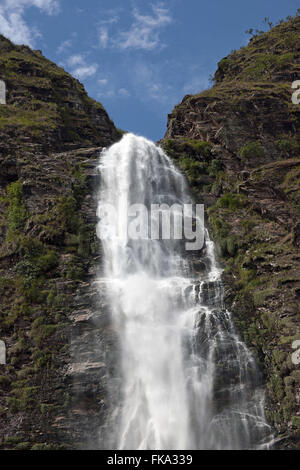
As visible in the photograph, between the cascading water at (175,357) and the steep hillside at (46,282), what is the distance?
1.32 metres

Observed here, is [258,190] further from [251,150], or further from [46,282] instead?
[46,282]

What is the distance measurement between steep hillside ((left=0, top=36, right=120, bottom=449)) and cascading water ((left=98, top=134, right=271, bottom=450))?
1.32 m

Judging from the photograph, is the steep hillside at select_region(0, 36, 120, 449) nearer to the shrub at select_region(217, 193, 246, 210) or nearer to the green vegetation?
the green vegetation

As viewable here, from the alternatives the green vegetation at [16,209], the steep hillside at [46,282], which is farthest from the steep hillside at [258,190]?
the green vegetation at [16,209]

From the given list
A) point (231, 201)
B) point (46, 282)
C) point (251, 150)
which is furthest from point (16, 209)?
point (251, 150)

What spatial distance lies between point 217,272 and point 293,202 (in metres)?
8.06

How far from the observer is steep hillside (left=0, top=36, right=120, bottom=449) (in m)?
17.3

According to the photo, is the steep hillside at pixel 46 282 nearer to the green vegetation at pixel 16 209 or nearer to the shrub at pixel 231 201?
the green vegetation at pixel 16 209

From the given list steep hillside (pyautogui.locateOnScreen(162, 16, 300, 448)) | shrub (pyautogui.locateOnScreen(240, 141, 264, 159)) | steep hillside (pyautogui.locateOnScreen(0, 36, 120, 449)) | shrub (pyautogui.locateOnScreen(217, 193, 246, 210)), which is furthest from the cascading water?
shrub (pyautogui.locateOnScreen(240, 141, 264, 159))

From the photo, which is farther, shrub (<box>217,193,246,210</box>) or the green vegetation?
shrub (<box>217,193,246,210</box>)

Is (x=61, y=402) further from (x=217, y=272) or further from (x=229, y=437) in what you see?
(x=217, y=272)

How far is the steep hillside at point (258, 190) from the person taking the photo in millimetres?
19344

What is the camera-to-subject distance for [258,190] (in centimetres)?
2934
